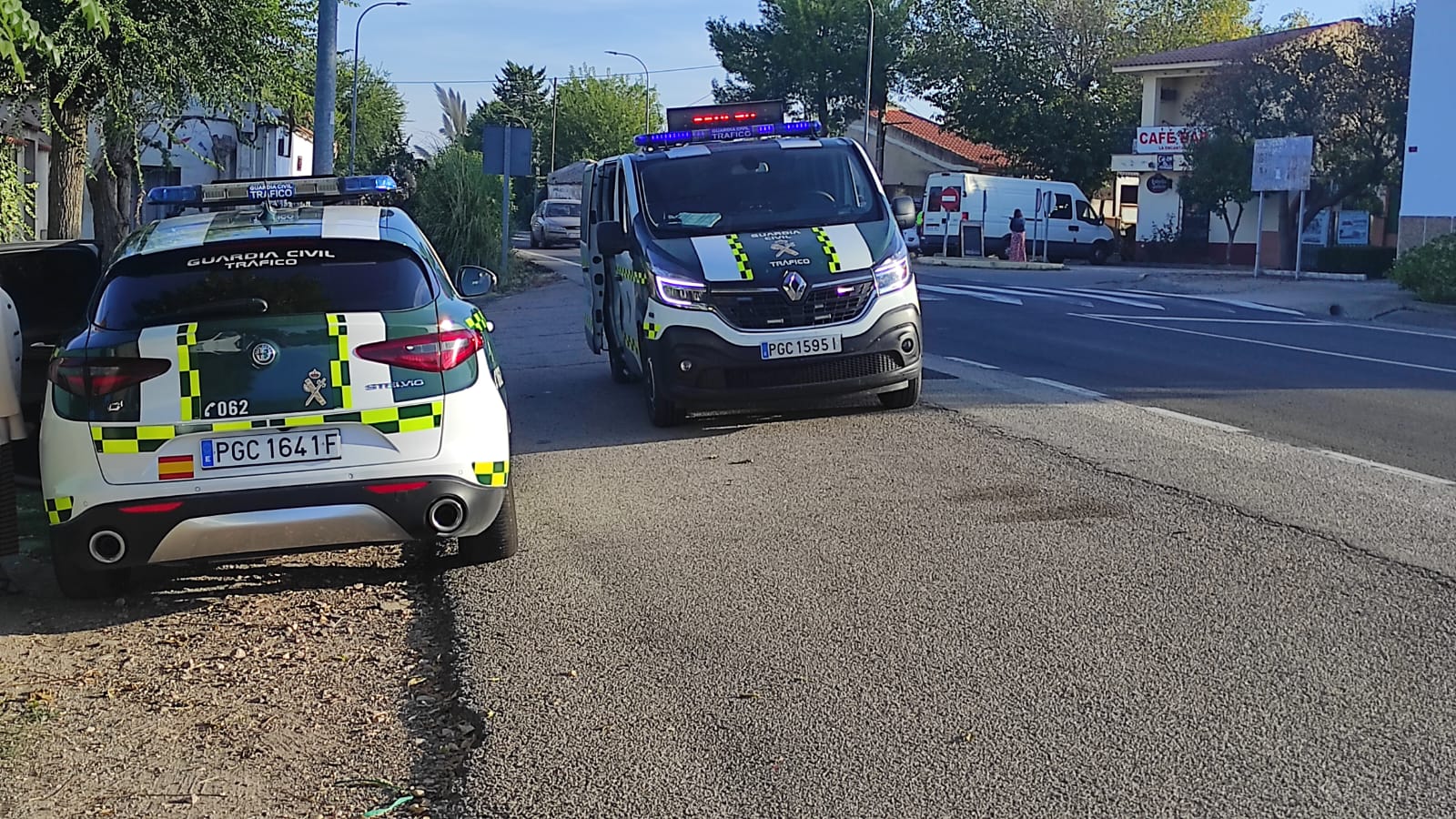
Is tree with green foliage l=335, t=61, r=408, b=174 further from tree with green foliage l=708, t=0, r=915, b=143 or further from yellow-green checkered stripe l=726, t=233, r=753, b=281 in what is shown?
yellow-green checkered stripe l=726, t=233, r=753, b=281

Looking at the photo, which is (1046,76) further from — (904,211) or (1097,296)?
(904,211)

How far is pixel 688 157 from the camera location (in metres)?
10.9

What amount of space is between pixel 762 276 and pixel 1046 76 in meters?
49.3

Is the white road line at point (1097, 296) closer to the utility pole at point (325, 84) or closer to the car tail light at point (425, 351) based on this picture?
the utility pole at point (325, 84)

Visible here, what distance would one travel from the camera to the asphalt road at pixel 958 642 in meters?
4.06

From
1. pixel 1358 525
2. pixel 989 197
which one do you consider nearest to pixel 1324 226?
pixel 989 197

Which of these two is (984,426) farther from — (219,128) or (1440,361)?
(219,128)

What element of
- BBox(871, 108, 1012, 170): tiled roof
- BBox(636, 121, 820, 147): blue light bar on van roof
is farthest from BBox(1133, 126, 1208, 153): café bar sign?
BBox(636, 121, 820, 147): blue light bar on van roof

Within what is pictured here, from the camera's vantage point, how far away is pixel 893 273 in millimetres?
9914

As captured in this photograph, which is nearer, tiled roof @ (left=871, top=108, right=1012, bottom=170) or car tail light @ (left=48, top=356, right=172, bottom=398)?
car tail light @ (left=48, top=356, right=172, bottom=398)

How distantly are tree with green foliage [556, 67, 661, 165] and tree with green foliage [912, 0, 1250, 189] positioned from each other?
124 feet

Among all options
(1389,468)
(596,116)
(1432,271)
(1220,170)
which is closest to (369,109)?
(596,116)

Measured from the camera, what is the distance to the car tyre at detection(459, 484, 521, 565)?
6492mm

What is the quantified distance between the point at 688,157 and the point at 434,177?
20.7 metres
